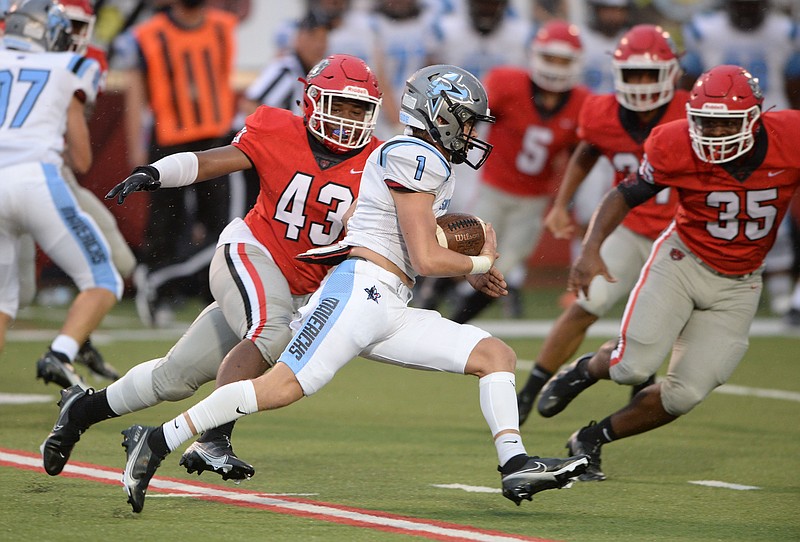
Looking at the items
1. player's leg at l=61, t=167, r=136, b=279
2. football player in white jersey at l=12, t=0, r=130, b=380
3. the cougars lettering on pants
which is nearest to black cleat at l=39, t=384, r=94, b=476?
the cougars lettering on pants

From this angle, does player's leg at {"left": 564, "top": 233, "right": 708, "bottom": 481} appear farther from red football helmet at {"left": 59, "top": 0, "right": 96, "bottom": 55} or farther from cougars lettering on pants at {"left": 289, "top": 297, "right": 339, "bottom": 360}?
red football helmet at {"left": 59, "top": 0, "right": 96, "bottom": 55}

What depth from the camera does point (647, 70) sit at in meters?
6.41

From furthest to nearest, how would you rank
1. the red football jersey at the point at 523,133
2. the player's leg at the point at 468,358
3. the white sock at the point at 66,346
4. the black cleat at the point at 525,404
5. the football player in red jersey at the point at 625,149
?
1. the red football jersey at the point at 523,133
2. the football player in red jersey at the point at 625,149
3. the black cleat at the point at 525,404
4. the white sock at the point at 66,346
5. the player's leg at the point at 468,358

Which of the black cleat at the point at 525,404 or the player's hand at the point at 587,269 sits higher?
the player's hand at the point at 587,269

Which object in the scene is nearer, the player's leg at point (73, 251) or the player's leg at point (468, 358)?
the player's leg at point (468, 358)

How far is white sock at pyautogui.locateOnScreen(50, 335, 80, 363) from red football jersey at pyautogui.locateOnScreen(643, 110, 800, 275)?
2557 mm

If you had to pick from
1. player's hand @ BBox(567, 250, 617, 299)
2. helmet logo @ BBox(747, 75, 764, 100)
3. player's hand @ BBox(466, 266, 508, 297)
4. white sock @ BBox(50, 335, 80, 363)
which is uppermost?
helmet logo @ BBox(747, 75, 764, 100)

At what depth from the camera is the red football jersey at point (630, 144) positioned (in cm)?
Result: 642

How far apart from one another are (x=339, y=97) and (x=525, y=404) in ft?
6.71

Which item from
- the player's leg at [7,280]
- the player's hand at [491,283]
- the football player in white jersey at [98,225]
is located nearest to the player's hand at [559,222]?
the football player in white jersey at [98,225]

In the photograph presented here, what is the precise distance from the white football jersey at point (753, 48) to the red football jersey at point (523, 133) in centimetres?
303

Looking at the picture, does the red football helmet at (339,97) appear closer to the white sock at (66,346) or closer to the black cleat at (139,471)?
the black cleat at (139,471)

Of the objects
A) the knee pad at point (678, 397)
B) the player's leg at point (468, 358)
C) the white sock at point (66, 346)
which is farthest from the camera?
the white sock at point (66, 346)

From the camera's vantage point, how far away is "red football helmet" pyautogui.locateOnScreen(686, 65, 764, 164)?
506 cm
